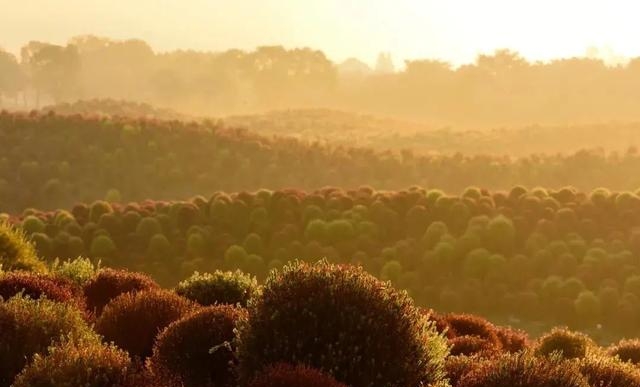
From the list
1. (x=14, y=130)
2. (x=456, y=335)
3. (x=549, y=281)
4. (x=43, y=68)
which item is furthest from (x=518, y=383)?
(x=43, y=68)

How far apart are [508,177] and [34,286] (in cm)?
3849

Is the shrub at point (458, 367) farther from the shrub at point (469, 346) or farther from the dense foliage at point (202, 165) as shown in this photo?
the dense foliage at point (202, 165)

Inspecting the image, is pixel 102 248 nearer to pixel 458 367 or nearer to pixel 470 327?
pixel 470 327

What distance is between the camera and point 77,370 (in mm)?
10977

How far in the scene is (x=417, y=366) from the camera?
11336 millimetres

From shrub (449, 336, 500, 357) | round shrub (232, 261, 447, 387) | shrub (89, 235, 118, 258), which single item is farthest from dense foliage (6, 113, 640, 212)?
round shrub (232, 261, 447, 387)

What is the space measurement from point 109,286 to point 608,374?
35.7 ft

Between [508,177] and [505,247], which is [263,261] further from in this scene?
[508,177]

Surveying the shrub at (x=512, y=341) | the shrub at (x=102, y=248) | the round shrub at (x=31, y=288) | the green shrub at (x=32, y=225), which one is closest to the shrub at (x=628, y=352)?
the shrub at (x=512, y=341)

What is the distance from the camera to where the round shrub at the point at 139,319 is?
14.7 m

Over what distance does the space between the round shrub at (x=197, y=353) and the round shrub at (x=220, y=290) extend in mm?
4384

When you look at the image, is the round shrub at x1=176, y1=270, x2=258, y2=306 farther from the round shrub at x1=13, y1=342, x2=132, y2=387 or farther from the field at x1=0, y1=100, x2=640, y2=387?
the round shrub at x1=13, y1=342, x2=132, y2=387

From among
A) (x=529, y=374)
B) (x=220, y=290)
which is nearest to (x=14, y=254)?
(x=220, y=290)

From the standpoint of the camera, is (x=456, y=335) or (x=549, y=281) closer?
(x=456, y=335)
